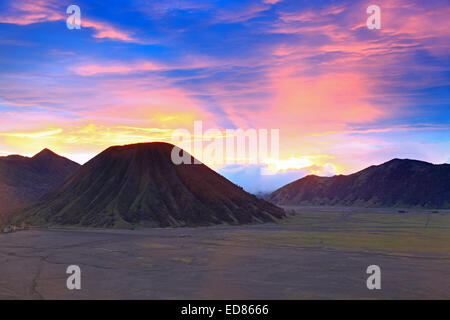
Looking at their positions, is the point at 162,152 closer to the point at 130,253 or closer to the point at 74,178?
the point at 74,178

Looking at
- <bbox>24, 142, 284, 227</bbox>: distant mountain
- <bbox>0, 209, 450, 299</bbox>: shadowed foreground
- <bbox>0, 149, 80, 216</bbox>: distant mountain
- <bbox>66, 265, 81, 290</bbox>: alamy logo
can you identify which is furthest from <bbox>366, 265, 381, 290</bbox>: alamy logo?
<bbox>0, 149, 80, 216</bbox>: distant mountain

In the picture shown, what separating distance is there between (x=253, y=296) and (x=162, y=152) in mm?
108711

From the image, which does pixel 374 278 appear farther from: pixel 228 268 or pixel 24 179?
Answer: pixel 24 179

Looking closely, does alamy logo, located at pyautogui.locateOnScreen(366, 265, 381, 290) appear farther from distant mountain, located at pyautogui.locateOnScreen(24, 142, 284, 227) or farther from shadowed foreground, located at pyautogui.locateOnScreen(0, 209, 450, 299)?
distant mountain, located at pyautogui.locateOnScreen(24, 142, 284, 227)

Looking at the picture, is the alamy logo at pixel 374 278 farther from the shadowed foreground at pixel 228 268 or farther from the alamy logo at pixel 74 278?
the alamy logo at pixel 74 278

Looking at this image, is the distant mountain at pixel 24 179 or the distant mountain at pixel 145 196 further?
the distant mountain at pixel 24 179

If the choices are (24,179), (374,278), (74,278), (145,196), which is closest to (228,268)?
(374,278)

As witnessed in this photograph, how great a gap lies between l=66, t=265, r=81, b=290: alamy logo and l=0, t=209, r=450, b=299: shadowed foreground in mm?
511

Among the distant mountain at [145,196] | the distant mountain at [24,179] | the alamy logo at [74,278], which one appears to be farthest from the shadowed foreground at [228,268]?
the distant mountain at [24,179]

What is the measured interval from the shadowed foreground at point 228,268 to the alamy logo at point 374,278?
21.6 inches

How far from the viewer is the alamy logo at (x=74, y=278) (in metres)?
33.6

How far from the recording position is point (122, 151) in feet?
447

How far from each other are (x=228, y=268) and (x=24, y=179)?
158486 millimetres

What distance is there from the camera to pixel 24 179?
177 m
